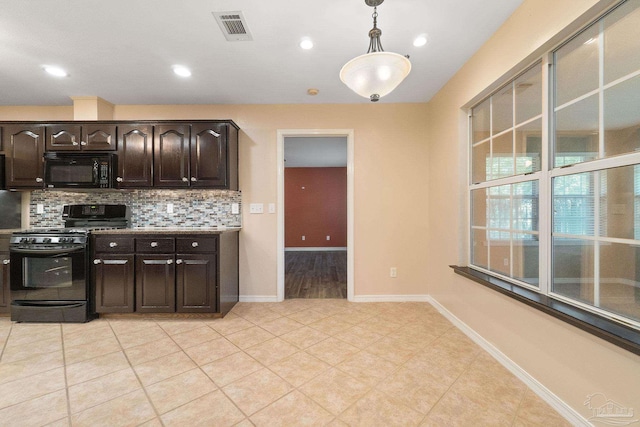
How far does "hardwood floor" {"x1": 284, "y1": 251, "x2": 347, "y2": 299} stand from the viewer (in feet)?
12.1

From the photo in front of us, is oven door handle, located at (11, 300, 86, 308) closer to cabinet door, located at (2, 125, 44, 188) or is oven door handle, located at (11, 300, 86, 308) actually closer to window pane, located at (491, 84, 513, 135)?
cabinet door, located at (2, 125, 44, 188)

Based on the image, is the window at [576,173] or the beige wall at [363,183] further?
the beige wall at [363,183]

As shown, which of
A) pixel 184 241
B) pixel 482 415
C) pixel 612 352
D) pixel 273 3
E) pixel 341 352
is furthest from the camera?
pixel 184 241

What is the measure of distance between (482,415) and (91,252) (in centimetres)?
372

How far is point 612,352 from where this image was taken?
4.03ft

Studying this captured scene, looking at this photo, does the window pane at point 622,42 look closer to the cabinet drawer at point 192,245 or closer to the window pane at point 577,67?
the window pane at point 577,67

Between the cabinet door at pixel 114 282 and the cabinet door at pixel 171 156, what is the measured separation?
3.05 feet

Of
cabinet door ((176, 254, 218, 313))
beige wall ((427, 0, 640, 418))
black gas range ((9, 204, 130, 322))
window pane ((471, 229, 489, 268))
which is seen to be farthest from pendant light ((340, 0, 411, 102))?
black gas range ((9, 204, 130, 322))

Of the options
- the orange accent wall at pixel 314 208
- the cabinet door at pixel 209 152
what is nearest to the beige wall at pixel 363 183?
the cabinet door at pixel 209 152

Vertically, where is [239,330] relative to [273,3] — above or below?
below

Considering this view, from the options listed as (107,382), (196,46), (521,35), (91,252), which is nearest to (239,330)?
(107,382)

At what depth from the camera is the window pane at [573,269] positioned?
1.45m

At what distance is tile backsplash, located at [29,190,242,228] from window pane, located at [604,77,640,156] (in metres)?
3.25

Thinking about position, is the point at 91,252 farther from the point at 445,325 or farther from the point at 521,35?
the point at 521,35
